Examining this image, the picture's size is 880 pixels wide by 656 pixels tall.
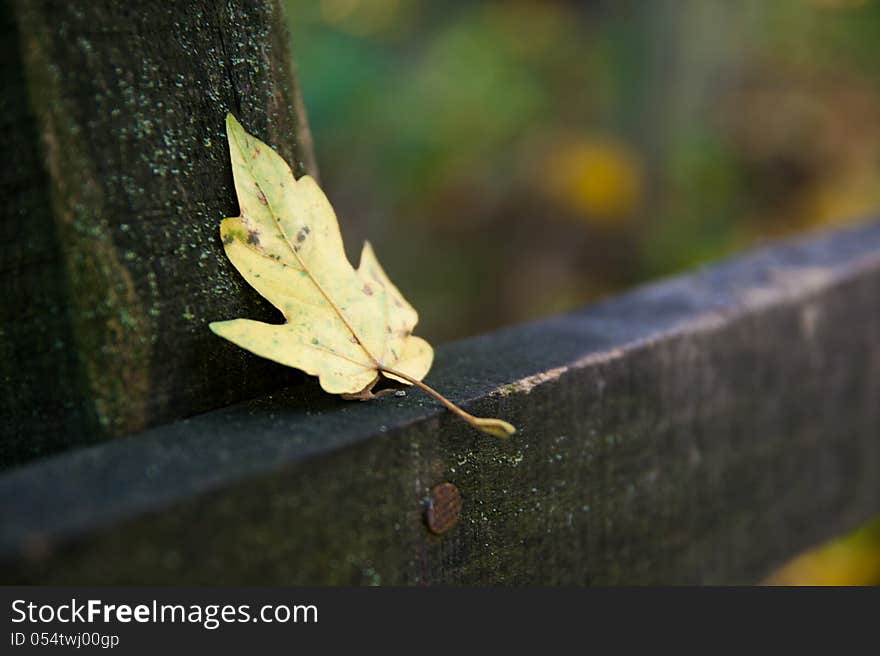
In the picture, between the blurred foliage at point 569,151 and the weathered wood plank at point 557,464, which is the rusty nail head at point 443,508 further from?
the blurred foliage at point 569,151

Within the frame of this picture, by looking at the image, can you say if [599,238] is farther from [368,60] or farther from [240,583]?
[240,583]

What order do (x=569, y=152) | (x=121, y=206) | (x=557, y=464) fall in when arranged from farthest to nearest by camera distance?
1. (x=569, y=152)
2. (x=557, y=464)
3. (x=121, y=206)

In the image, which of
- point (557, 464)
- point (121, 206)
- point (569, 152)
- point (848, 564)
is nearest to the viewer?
point (121, 206)

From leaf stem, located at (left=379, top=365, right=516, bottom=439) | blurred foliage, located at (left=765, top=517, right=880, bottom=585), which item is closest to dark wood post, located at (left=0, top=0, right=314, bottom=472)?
leaf stem, located at (left=379, top=365, right=516, bottom=439)

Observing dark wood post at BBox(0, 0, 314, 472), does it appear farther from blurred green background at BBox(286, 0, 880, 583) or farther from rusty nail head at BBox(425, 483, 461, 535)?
blurred green background at BBox(286, 0, 880, 583)

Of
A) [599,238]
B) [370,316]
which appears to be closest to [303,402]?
[370,316]

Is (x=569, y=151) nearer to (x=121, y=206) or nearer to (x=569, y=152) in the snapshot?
(x=569, y=152)

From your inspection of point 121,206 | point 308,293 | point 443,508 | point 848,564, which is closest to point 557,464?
point 443,508
